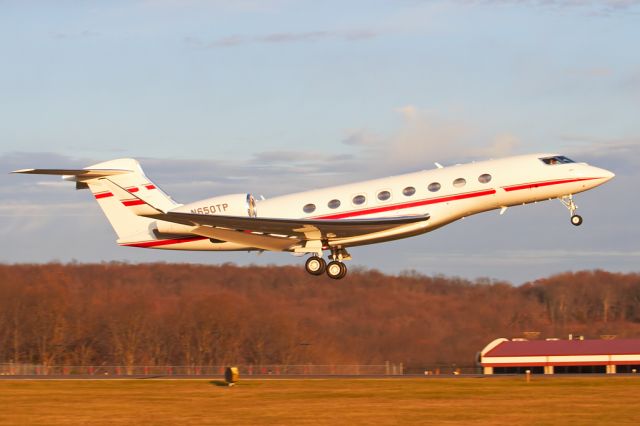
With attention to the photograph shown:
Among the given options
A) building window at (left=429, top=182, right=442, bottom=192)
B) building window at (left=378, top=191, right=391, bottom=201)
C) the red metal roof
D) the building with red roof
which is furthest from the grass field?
the red metal roof

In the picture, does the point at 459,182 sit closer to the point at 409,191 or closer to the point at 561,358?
the point at 409,191

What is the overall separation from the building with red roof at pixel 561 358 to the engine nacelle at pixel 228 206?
32.6 metres

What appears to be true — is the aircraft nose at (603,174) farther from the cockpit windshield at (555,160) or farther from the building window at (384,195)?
the building window at (384,195)

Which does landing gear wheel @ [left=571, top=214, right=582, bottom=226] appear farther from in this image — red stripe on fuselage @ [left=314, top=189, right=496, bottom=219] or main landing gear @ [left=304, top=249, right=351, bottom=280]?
main landing gear @ [left=304, top=249, right=351, bottom=280]

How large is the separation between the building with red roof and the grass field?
1998 centimetres

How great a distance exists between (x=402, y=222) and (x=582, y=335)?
4359 centimetres

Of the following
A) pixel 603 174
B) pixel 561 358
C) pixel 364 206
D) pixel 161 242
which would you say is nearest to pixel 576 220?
pixel 603 174

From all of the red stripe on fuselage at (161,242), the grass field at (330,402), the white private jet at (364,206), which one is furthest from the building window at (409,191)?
the red stripe on fuselage at (161,242)

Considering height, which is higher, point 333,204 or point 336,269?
point 333,204

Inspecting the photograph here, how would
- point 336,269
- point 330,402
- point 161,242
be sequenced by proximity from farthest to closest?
point 161,242 < point 330,402 < point 336,269

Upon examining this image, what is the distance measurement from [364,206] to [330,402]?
6706 millimetres

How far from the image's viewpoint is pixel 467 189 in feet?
97.4

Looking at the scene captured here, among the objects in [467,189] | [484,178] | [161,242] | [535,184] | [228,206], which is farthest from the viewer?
[161,242]

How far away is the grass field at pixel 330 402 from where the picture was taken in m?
28.2
